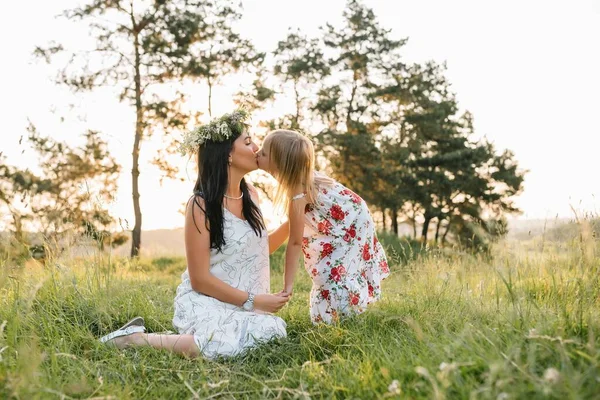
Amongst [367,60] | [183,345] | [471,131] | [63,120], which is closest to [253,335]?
[183,345]

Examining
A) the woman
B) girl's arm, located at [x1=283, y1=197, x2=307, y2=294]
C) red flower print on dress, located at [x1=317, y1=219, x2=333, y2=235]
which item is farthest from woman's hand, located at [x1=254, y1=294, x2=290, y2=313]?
red flower print on dress, located at [x1=317, y1=219, x2=333, y2=235]

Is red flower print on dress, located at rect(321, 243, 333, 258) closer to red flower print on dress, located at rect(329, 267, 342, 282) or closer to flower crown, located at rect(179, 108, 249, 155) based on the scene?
red flower print on dress, located at rect(329, 267, 342, 282)

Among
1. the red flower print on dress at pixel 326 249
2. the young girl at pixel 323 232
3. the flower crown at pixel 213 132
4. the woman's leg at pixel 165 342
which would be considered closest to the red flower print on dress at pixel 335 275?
the young girl at pixel 323 232

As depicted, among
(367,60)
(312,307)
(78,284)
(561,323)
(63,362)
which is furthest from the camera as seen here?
(367,60)

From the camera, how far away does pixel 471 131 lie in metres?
30.1

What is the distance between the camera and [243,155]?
4.13 m

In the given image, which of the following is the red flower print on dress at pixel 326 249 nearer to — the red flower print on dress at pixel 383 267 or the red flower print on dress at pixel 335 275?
the red flower print on dress at pixel 335 275

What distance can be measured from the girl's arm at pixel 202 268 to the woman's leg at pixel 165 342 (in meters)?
0.36

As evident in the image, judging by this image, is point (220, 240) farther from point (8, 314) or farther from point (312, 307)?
point (8, 314)

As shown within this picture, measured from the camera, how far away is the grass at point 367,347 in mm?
2301

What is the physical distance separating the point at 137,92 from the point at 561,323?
53.0ft

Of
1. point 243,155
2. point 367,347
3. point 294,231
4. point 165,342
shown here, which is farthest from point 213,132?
point 367,347

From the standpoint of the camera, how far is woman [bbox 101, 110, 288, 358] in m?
3.81

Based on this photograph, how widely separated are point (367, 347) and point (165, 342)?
1381mm
